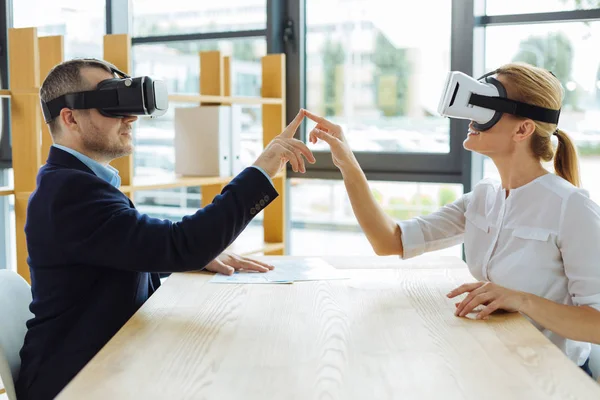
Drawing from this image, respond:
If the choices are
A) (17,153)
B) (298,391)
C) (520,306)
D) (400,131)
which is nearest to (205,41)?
(400,131)

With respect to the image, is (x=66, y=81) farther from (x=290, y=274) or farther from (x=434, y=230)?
(x=434, y=230)

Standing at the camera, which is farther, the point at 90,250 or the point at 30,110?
the point at 30,110

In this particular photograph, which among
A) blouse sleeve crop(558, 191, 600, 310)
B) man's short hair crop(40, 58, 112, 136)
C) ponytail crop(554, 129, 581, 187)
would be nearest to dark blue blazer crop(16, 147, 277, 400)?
man's short hair crop(40, 58, 112, 136)

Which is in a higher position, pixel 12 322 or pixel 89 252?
pixel 89 252

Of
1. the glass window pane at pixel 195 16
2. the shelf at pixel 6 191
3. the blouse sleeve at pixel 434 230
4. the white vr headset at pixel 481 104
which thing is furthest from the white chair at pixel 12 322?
the glass window pane at pixel 195 16

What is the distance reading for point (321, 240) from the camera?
3.75m

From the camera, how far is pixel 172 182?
290 centimetres

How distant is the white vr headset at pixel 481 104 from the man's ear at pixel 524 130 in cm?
2

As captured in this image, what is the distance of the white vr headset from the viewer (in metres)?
1.82

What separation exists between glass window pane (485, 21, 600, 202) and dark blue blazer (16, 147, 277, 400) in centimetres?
201

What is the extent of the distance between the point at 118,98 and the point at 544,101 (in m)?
1.16

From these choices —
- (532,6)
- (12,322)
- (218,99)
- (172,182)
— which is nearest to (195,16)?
(218,99)

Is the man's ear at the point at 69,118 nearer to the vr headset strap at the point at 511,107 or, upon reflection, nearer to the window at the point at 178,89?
the vr headset strap at the point at 511,107

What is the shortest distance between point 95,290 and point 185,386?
1.96 ft
